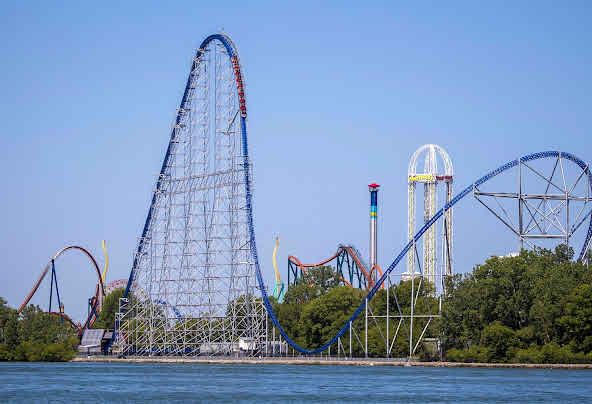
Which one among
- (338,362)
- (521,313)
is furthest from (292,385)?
(338,362)

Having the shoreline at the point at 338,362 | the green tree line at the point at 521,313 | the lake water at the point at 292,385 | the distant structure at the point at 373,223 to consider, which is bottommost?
the lake water at the point at 292,385

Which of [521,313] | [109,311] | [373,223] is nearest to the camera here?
[521,313]

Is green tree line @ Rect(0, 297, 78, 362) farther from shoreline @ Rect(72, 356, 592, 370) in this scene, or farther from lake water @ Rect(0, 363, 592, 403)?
lake water @ Rect(0, 363, 592, 403)

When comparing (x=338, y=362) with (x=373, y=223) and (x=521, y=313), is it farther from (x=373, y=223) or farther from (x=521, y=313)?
(x=373, y=223)

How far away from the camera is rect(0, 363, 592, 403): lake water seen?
39938mm

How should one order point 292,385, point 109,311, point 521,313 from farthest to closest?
point 109,311
point 521,313
point 292,385

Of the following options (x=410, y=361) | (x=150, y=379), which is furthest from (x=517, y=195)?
(x=150, y=379)

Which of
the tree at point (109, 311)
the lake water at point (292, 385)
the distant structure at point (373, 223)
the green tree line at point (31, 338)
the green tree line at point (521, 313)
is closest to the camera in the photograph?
the lake water at point (292, 385)

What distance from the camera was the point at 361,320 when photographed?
74375 mm

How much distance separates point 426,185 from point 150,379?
152 ft

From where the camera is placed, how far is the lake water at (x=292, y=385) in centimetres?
3994

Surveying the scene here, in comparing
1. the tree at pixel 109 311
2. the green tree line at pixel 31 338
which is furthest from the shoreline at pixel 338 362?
the tree at pixel 109 311

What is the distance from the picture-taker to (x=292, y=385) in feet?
154

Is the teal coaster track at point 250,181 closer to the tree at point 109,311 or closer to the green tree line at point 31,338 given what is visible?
the green tree line at point 31,338
